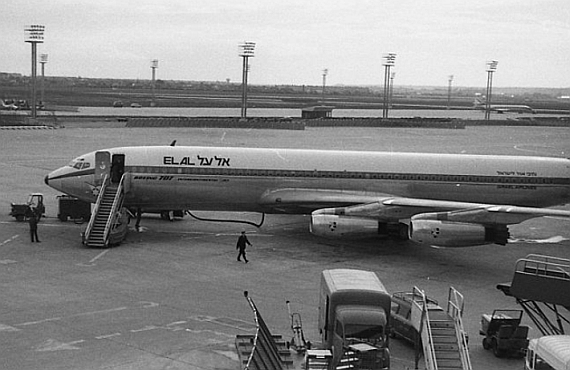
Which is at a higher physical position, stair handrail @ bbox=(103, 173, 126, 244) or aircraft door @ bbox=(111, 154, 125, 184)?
aircraft door @ bbox=(111, 154, 125, 184)

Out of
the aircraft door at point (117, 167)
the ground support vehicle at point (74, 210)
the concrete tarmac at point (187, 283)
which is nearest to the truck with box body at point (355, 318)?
the concrete tarmac at point (187, 283)

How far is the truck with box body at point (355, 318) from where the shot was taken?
1884cm

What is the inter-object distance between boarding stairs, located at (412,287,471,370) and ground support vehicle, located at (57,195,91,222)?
77.1 feet

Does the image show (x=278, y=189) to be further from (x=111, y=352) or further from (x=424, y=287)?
(x=111, y=352)

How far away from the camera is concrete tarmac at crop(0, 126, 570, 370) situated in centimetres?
2106

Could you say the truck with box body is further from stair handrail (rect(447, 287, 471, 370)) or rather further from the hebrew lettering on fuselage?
the hebrew lettering on fuselage

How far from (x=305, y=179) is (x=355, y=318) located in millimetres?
19032

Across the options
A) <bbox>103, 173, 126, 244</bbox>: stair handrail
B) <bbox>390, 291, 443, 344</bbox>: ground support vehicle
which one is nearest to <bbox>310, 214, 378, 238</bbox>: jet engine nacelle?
<bbox>103, 173, 126, 244</bbox>: stair handrail

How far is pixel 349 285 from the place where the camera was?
20.5 metres

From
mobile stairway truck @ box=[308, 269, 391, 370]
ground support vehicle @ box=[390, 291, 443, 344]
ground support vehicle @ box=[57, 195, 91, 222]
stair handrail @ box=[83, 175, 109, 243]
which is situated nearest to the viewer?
mobile stairway truck @ box=[308, 269, 391, 370]

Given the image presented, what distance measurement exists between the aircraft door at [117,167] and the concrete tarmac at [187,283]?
2893 millimetres

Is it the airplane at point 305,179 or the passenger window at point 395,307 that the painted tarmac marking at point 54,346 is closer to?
the passenger window at point 395,307

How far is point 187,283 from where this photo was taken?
28.4 m

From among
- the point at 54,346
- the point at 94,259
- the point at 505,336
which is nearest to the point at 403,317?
the point at 505,336
